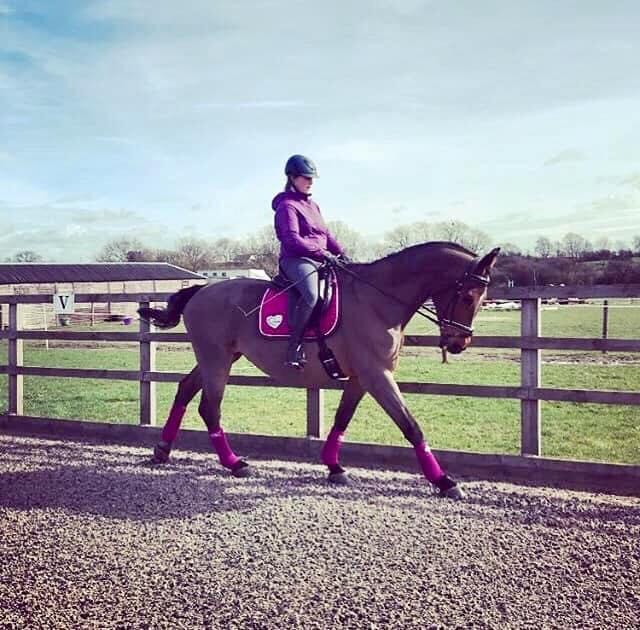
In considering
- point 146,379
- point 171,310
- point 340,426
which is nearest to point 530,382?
point 340,426

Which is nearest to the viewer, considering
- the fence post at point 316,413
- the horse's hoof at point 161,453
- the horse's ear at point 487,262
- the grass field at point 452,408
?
the horse's ear at point 487,262

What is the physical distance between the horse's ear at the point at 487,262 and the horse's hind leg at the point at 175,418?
3.20 metres

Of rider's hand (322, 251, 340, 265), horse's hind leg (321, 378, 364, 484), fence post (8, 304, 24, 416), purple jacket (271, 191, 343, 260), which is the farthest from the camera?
fence post (8, 304, 24, 416)

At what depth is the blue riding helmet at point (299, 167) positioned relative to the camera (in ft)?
19.9

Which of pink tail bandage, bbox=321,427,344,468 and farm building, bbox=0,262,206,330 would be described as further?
farm building, bbox=0,262,206,330

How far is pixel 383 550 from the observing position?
4.34 metres

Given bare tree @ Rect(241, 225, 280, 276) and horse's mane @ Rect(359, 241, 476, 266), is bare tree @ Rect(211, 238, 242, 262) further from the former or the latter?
horse's mane @ Rect(359, 241, 476, 266)

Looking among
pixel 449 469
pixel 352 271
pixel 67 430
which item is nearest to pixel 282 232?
pixel 352 271

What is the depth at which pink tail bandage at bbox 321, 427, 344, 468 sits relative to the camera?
6.18 m

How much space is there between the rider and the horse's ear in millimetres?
1353

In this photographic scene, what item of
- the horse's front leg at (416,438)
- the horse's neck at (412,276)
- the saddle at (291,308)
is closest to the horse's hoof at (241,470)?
the saddle at (291,308)

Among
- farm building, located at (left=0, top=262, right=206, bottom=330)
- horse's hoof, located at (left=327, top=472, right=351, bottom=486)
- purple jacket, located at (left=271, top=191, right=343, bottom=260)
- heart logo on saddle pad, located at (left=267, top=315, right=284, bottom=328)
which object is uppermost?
farm building, located at (left=0, top=262, right=206, bottom=330)

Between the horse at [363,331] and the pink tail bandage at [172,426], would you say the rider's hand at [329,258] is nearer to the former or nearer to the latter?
the horse at [363,331]

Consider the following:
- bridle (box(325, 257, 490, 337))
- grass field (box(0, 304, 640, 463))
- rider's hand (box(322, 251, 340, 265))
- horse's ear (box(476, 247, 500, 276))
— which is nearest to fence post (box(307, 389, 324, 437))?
grass field (box(0, 304, 640, 463))
